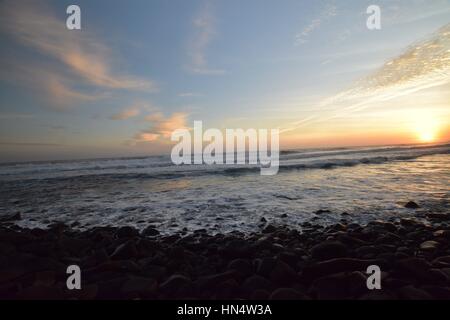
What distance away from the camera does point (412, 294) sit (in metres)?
3.16

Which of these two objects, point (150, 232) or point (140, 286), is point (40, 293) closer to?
point (140, 286)

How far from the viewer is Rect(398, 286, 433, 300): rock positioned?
3117 mm

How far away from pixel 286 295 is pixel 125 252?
3.15 meters

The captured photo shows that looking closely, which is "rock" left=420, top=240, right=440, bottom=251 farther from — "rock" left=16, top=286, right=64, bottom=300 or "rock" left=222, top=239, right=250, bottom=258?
"rock" left=16, top=286, right=64, bottom=300

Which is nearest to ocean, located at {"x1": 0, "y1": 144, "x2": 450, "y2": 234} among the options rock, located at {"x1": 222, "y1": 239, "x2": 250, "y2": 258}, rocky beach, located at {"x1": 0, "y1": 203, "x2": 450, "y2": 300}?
rocky beach, located at {"x1": 0, "y1": 203, "x2": 450, "y2": 300}

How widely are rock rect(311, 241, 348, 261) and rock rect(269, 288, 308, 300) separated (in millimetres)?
1338

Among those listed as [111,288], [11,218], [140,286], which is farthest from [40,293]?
[11,218]

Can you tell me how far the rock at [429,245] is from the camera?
4729mm

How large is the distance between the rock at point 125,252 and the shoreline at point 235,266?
2 cm
